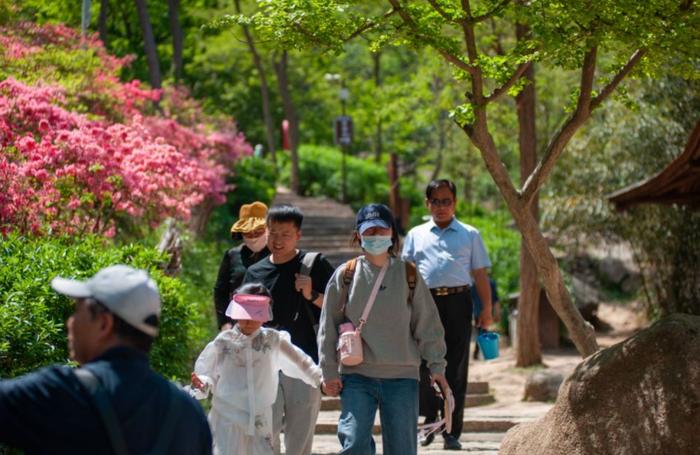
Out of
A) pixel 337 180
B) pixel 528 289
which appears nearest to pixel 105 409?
pixel 528 289

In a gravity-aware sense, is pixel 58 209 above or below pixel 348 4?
below

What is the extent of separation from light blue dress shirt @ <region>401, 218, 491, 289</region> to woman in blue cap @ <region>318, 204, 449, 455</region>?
95.4 inches

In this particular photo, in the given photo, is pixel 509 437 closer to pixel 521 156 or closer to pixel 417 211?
pixel 521 156

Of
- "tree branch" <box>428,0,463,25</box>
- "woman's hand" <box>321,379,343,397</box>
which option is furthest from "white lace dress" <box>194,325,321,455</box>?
"tree branch" <box>428,0,463,25</box>

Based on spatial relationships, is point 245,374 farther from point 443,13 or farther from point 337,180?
point 337,180

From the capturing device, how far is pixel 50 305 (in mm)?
8203

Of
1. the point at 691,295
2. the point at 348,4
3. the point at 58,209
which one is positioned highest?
the point at 348,4

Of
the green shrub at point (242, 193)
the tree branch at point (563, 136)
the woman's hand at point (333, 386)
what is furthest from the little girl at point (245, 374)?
the green shrub at point (242, 193)

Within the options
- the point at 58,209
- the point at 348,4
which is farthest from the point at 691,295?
the point at 348,4

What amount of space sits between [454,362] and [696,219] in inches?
499

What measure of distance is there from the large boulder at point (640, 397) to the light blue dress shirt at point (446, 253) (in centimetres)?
233

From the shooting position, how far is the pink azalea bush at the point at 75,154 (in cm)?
1186

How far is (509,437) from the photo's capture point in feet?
26.9

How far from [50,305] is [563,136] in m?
3.56
